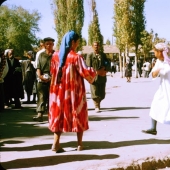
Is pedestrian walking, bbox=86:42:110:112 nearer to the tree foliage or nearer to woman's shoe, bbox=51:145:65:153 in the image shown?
woman's shoe, bbox=51:145:65:153

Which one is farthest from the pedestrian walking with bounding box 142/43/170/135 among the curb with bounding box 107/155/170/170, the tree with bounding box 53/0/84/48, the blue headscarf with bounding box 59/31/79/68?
the tree with bounding box 53/0/84/48

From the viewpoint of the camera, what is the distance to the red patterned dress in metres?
4.98

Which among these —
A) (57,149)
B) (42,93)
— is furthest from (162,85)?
(42,93)

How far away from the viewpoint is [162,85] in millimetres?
6117

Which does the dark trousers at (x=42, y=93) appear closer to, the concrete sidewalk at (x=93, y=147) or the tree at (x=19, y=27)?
the concrete sidewalk at (x=93, y=147)

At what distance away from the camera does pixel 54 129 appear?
16.4 ft

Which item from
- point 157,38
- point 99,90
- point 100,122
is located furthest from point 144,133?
point 157,38

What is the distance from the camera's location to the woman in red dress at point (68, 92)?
196 inches

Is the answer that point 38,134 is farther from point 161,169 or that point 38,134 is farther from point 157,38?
point 157,38

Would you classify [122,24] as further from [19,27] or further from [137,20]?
[19,27]

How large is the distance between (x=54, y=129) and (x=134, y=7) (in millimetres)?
24137

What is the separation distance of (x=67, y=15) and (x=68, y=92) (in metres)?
29.0

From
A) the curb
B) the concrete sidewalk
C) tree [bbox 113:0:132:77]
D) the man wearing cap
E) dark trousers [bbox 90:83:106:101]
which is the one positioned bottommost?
the curb

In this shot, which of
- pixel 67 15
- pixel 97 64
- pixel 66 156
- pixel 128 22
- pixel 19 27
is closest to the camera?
pixel 66 156
